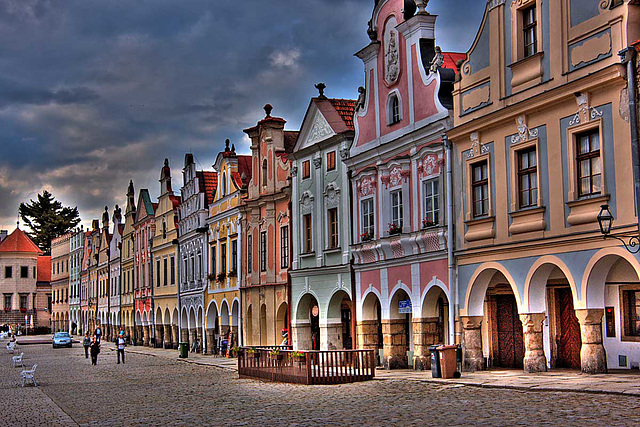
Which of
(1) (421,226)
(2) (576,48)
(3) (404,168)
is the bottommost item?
(1) (421,226)

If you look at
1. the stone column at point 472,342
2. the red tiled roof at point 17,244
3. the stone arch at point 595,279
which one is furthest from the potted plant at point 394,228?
the red tiled roof at point 17,244

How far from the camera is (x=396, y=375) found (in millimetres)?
27422

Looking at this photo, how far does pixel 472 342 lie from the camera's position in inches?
1038

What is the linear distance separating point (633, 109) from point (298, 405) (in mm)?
10130

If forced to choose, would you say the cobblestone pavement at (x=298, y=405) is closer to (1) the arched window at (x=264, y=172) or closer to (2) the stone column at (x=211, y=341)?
(1) the arched window at (x=264, y=172)

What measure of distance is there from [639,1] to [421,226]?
11.1m

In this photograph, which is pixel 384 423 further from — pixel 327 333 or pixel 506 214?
pixel 327 333

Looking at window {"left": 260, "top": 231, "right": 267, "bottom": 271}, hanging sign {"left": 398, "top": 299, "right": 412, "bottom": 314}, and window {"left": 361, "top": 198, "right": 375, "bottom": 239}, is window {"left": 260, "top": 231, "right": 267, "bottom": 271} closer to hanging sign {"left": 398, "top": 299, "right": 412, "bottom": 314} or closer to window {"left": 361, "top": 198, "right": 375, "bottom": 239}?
window {"left": 361, "top": 198, "right": 375, "bottom": 239}

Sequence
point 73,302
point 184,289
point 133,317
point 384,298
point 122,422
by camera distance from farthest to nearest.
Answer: point 73,302 → point 133,317 → point 184,289 → point 384,298 → point 122,422

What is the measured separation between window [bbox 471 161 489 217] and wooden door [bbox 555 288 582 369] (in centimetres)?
324

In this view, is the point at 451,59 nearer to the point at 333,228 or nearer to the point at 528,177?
the point at 333,228

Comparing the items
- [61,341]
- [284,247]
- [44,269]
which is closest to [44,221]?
[44,269]

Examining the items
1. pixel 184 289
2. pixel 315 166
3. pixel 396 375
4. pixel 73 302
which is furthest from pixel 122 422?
pixel 73 302

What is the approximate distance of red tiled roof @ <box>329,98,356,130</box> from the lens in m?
37.4
